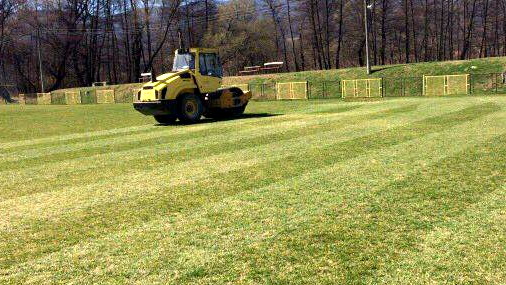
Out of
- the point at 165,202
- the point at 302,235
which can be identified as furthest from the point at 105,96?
the point at 302,235

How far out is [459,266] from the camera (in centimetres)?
429

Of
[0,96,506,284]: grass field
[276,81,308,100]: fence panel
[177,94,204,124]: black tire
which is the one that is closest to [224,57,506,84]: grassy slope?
[276,81,308,100]: fence panel

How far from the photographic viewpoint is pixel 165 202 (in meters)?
6.88

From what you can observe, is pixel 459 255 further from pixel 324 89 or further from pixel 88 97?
pixel 88 97

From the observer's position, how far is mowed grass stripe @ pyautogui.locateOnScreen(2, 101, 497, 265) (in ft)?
18.5

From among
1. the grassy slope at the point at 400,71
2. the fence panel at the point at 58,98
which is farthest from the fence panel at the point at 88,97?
the grassy slope at the point at 400,71

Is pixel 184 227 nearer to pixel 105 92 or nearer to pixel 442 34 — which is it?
pixel 105 92

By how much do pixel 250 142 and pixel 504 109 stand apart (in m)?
10.8

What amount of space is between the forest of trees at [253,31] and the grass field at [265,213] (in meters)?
59.7

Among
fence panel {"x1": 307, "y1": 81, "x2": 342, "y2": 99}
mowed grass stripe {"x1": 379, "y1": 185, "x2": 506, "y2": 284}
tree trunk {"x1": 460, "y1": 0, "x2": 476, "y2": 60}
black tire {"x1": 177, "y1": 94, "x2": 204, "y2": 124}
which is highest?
tree trunk {"x1": 460, "y1": 0, "x2": 476, "y2": 60}

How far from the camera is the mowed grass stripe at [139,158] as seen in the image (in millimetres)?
8860

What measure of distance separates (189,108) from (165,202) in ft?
43.2

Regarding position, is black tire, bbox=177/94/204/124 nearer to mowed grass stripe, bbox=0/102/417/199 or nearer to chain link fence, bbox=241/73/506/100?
mowed grass stripe, bbox=0/102/417/199

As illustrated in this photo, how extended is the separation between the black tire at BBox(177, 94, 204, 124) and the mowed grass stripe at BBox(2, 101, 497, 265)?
949cm
